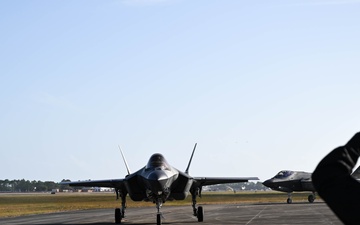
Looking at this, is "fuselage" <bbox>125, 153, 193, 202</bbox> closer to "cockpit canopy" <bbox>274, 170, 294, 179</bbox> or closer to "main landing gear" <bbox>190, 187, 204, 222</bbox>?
"main landing gear" <bbox>190, 187, 204, 222</bbox>

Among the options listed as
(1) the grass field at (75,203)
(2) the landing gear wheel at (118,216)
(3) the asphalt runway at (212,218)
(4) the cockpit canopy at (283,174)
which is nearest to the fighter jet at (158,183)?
(2) the landing gear wheel at (118,216)

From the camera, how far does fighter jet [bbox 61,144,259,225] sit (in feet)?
72.5

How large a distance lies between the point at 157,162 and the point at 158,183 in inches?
59.9

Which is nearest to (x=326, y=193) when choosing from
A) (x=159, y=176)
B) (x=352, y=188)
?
(x=352, y=188)

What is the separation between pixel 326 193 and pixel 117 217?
24765mm

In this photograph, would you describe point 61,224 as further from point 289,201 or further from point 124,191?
point 289,201

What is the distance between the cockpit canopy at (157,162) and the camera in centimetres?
2314

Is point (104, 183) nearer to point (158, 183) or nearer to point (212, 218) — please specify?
point (212, 218)

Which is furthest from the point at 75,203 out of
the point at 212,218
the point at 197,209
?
the point at 197,209

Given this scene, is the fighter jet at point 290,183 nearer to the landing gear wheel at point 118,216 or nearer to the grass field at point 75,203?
the grass field at point 75,203

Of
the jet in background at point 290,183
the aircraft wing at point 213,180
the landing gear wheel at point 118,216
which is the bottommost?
the landing gear wheel at point 118,216

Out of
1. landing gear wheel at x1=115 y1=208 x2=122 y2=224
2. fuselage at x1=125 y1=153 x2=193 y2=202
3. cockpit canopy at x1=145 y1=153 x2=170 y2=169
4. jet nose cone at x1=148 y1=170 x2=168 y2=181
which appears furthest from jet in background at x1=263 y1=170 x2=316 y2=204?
jet nose cone at x1=148 y1=170 x2=168 y2=181

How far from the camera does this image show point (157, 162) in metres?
23.2

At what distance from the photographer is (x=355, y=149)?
185 centimetres
